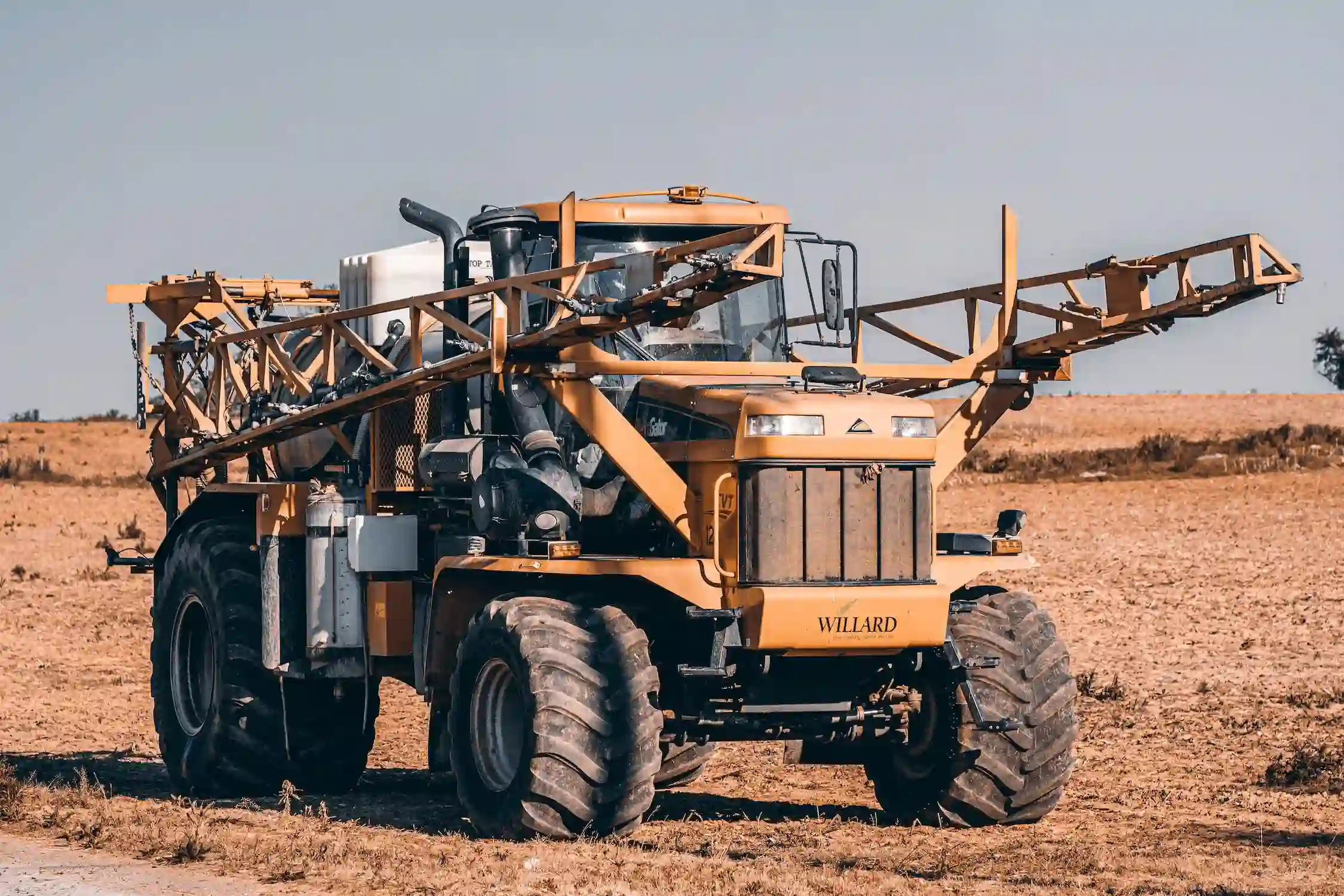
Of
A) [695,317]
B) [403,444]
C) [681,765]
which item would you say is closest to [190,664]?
[403,444]

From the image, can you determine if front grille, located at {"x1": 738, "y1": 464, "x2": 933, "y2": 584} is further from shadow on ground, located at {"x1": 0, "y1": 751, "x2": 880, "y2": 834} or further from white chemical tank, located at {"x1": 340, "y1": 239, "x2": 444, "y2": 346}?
white chemical tank, located at {"x1": 340, "y1": 239, "x2": 444, "y2": 346}

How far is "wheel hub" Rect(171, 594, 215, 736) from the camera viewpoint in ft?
53.3

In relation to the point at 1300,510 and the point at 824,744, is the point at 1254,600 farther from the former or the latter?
the point at 824,744

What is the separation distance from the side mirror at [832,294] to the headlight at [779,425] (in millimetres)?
933

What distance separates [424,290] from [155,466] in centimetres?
347

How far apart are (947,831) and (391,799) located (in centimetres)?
405

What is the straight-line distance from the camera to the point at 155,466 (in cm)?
1803

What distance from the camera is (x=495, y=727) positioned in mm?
12914

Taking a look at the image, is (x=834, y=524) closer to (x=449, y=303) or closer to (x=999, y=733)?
(x=999, y=733)

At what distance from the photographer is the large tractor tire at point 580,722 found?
471 inches

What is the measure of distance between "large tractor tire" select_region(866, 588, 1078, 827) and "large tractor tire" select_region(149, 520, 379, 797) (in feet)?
13.2

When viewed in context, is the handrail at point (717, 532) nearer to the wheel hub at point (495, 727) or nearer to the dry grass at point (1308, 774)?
the wheel hub at point (495, 727)

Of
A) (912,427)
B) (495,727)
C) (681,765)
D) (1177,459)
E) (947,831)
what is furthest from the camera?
(1177,459)

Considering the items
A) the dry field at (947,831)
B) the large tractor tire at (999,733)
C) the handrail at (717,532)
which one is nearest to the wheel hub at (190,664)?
the dry field at (947,831)
